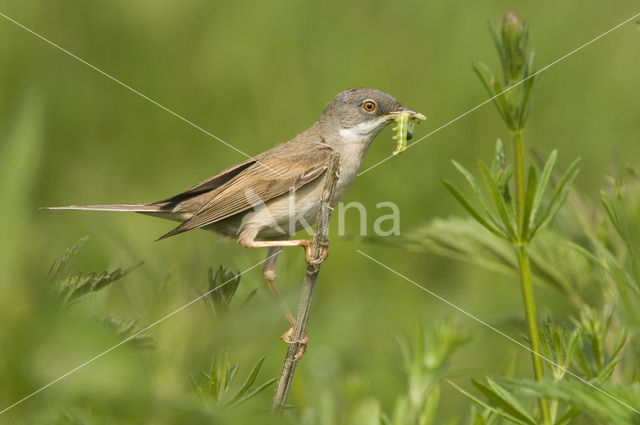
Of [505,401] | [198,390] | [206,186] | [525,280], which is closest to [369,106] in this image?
[206,186]

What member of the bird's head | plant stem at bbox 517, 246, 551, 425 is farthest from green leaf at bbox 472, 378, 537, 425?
the bird's head

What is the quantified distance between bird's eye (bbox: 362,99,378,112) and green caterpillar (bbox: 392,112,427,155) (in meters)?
0.22

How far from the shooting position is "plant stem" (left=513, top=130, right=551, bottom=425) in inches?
66.7

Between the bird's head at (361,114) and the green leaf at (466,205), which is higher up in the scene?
the bird's head at (361,114)

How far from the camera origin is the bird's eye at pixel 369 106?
4180 millimetres

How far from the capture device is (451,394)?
4.02m

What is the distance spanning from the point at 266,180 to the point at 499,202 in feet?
6.37

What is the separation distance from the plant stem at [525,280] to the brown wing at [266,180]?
1.81m

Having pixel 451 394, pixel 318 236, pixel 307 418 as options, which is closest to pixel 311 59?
pixel 451 394

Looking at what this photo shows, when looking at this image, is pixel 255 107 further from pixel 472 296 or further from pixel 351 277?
pixel 472 296

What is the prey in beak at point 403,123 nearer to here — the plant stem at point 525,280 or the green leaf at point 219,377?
the plant stem at point 525,280

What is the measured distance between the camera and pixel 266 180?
3729 millimetres

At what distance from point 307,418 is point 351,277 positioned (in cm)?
321

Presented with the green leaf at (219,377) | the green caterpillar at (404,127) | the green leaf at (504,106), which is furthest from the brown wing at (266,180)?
the green leaf at (219,377)
